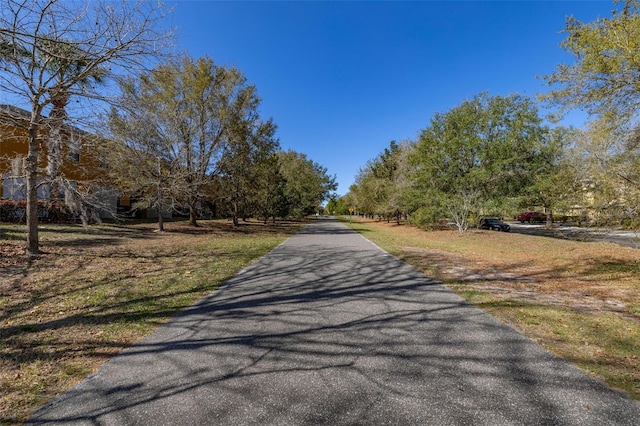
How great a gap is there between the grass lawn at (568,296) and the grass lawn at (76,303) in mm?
5205

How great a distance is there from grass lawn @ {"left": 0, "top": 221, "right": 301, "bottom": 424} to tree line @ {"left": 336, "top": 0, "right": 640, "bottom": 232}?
875cm

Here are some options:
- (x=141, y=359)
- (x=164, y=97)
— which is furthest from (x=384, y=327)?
(x=164, y=97)

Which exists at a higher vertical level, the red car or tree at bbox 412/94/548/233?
tree at bbox 412/94/548/233

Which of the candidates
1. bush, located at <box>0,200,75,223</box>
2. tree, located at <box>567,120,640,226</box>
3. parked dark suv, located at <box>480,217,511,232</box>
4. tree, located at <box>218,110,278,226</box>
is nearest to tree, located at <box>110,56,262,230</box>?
tree, located at <box>218,110,278,226</box>

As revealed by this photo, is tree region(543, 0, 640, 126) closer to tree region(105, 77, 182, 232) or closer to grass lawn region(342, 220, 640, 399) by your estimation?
grass lawn region(342, 220, 640, 399)

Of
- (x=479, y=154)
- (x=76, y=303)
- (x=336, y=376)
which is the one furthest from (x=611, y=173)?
(x=479, y=154)

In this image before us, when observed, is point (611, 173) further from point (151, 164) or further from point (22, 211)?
point (22, 211)

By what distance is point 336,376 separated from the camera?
2.73 meters

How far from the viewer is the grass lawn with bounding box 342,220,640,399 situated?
324 centimetres

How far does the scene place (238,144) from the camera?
1906cm

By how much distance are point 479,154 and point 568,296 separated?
46.5ft

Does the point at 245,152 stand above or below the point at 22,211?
above

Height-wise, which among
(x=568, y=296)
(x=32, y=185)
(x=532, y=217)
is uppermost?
(x=32, y=185)

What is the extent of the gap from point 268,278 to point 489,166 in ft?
56.3
